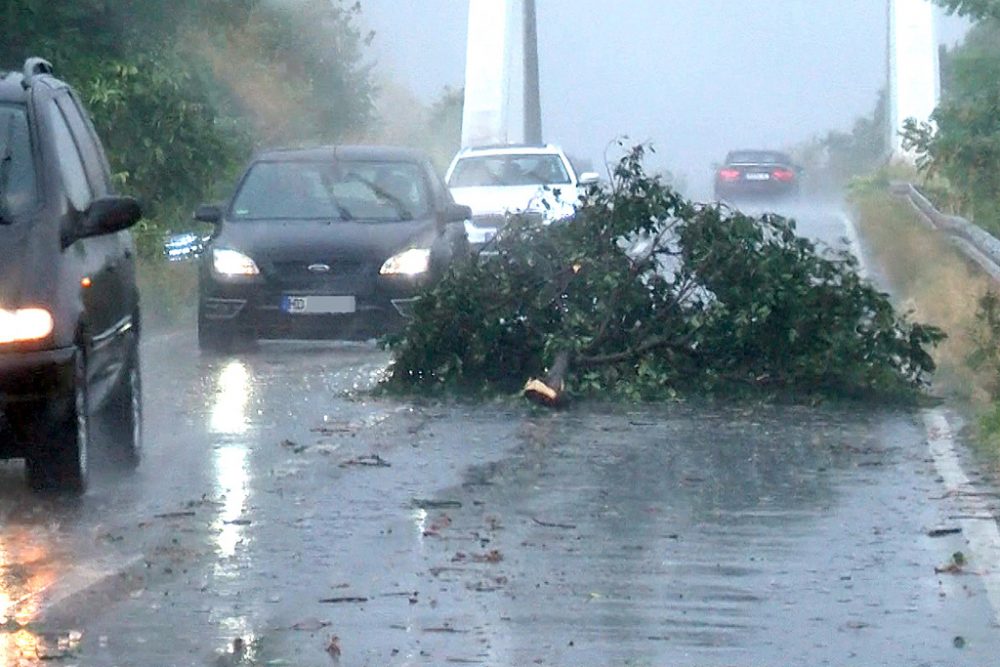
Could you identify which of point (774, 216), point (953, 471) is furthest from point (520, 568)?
point (774, 216)

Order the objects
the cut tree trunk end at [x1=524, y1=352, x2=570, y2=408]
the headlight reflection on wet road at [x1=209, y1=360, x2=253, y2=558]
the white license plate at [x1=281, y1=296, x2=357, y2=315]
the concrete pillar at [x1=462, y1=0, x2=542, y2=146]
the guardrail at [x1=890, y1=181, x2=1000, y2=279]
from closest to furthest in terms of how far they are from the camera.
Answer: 1. the headlight reflection on wet road at [x1=209, y1=360, x2=253, y2=558]
2. the cut tree trunk end at [x1=524, y1=352, x2=570, y2=408]
3. the guardrail at [x1=890, y1=181, x2=1000, y2=279]
4. the white license plate at [x1=281, y1=296, x2=357, y2=315]
5. the concrete pillar at [x1=462, y1=0, x2=542, y2=146]

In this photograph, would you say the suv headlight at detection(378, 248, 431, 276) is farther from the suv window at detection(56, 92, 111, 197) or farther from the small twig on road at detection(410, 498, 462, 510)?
the small twig on road at detection(410, 498, 462, 510)

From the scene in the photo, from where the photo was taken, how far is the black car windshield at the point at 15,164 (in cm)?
980

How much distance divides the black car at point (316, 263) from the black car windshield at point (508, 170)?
921 centimetres

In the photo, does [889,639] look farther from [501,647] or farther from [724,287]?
[724,287]

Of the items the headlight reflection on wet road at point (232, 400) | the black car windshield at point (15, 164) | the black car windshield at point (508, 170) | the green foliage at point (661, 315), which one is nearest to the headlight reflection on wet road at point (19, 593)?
the black car windshield at point (15, 164)

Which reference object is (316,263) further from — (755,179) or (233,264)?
(755,179)

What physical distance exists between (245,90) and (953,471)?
1223 inches

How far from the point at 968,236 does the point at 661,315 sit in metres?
6.94

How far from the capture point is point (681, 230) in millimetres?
14336

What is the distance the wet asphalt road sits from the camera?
695cm

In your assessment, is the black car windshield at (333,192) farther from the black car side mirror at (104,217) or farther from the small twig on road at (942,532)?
the small twig on road at (942,532)

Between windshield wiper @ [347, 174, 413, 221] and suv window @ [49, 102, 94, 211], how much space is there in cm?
755

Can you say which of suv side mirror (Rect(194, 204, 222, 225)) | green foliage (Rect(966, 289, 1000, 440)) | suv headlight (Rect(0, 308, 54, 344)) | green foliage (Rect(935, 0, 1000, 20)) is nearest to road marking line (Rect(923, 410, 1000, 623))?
green foliage (Rect(966, 289, 1000, 440))
